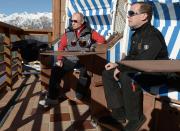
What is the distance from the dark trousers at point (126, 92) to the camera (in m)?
3.06

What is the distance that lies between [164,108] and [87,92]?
1.86m

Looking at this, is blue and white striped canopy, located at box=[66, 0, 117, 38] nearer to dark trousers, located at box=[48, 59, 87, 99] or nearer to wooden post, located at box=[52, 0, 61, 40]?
wooden post, located at box=[52, 0, 61, 40]

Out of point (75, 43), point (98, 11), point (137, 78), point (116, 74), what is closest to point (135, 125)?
point (116, 74)

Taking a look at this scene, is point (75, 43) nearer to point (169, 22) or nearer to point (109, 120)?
point (169, 22)

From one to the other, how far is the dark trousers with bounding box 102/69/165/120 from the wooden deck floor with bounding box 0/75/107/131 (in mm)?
952

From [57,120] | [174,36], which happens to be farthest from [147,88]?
[57,120]

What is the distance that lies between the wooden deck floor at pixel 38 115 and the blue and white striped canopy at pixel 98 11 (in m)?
2.22

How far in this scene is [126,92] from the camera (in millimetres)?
3070

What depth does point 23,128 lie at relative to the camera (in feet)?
13.3

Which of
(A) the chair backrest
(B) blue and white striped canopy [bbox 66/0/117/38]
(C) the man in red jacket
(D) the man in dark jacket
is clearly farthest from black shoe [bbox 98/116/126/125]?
(B) blue and white striped canopy [bbox 66/0/117/38]

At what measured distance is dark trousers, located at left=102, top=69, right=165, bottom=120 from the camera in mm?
3057

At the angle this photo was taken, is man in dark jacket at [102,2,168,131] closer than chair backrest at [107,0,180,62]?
Yes

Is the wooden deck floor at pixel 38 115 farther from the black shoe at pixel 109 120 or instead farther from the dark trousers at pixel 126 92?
the dark trousers at pixel 126 92

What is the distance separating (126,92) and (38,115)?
6.48ft
